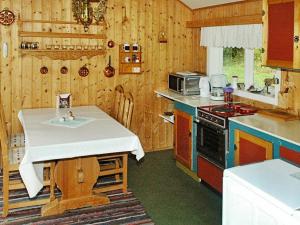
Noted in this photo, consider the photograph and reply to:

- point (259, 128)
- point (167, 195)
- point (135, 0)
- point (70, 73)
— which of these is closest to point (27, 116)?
point (70, 73)

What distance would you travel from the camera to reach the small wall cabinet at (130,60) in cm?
505

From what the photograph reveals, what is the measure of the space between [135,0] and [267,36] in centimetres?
240

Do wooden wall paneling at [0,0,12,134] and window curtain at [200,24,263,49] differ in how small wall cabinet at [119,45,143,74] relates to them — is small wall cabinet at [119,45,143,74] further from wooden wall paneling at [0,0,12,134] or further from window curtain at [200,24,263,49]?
wooden wall paneling at [0,0,12,134]

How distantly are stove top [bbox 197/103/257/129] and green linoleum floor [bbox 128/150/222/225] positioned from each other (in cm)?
77

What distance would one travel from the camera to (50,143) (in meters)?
3.15

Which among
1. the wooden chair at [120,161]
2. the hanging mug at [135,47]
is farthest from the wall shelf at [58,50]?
the wooden chair at [120,161]

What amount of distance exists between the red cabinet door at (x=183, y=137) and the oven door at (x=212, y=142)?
264 millimetres

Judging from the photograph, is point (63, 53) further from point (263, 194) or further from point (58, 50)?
point (263, 194)

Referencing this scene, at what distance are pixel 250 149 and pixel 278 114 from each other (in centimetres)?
50

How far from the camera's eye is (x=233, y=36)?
450 cm

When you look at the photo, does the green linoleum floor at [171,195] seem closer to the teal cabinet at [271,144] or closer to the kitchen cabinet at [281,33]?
the teal cabinet at [271,144]

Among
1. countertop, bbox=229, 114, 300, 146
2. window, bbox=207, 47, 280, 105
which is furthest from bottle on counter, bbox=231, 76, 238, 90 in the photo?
countertop, bbox=229, 114, 300, 146

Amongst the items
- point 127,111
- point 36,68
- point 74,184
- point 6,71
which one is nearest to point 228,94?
point 127,111

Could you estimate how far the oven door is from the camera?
3709 millimetres
